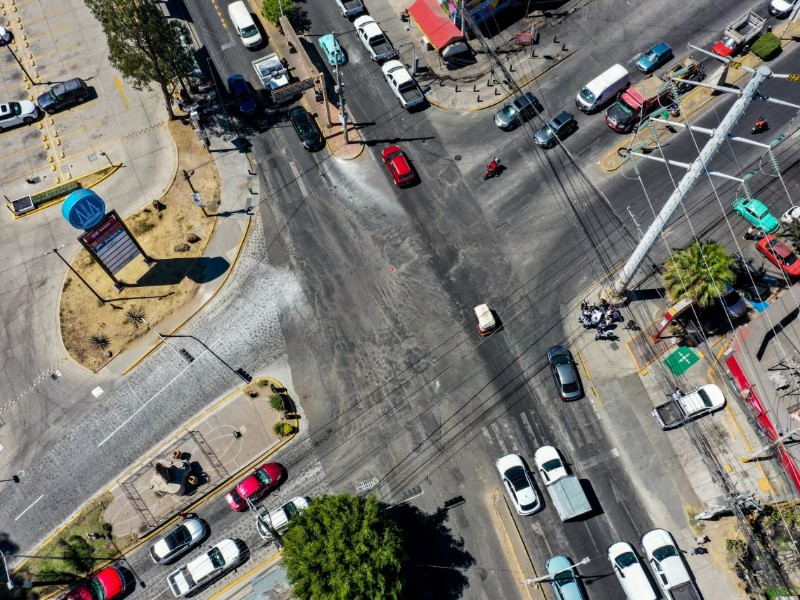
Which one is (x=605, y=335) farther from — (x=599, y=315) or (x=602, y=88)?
(x=602, y=88)

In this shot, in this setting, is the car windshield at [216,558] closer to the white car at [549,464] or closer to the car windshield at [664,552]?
the white car at [549,464]

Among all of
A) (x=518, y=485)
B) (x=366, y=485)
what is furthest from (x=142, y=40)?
(x=518, y=485)

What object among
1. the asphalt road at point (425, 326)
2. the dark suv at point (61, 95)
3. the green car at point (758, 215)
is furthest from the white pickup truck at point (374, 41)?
the green car at point (758, 215)

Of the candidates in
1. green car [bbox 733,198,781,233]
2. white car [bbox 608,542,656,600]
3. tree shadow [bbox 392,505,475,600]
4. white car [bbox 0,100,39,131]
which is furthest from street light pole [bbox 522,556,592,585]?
white car [bbox 0,100,39,131]

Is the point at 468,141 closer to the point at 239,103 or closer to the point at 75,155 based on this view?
the point at 239,103

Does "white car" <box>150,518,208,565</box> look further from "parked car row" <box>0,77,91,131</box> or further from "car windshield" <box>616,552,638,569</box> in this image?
"parked car row" <box>0,77,91,131</box>

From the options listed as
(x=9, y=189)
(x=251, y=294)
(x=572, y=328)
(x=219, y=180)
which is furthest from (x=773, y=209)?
(x=9, y=189)
